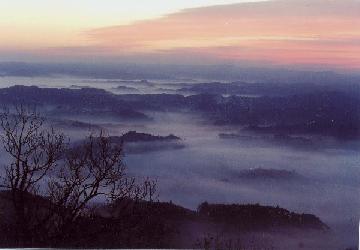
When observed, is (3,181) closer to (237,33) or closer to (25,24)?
(25,24)

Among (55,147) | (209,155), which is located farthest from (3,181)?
(209,155)

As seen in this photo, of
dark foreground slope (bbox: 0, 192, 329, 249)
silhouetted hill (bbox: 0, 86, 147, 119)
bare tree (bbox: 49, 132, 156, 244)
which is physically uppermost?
silhouetted hill (bbox: 0, 86, 147, 119)

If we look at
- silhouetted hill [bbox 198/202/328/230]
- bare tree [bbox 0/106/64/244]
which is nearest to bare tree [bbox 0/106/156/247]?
bare tree [bbox 0/106/64/244]

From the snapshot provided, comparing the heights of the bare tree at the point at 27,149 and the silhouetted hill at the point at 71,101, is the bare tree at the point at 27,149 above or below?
below

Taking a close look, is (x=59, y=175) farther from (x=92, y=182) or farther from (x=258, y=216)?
(x=258, y=216)

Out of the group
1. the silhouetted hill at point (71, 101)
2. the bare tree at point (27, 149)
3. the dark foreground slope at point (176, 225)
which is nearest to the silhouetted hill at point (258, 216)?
the dark foreground slope at point (176, 225)

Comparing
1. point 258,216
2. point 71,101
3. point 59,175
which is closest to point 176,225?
point 258,216

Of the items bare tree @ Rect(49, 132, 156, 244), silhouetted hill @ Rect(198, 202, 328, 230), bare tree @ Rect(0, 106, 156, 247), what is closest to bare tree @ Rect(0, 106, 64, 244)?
bare tree @ Rect(0, 106, 156, 247)

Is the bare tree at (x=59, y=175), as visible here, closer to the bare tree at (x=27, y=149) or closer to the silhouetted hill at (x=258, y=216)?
the bare tree at (x=27, y=149)

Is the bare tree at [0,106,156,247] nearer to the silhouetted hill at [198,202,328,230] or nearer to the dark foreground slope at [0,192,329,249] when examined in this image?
the dark foreground slope at [0,192,329,249]

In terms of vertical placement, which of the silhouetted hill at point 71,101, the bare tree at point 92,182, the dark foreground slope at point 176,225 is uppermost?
the silhouetted hill at point 71,101

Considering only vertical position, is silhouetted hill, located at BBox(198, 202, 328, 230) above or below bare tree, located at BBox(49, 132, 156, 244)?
below
